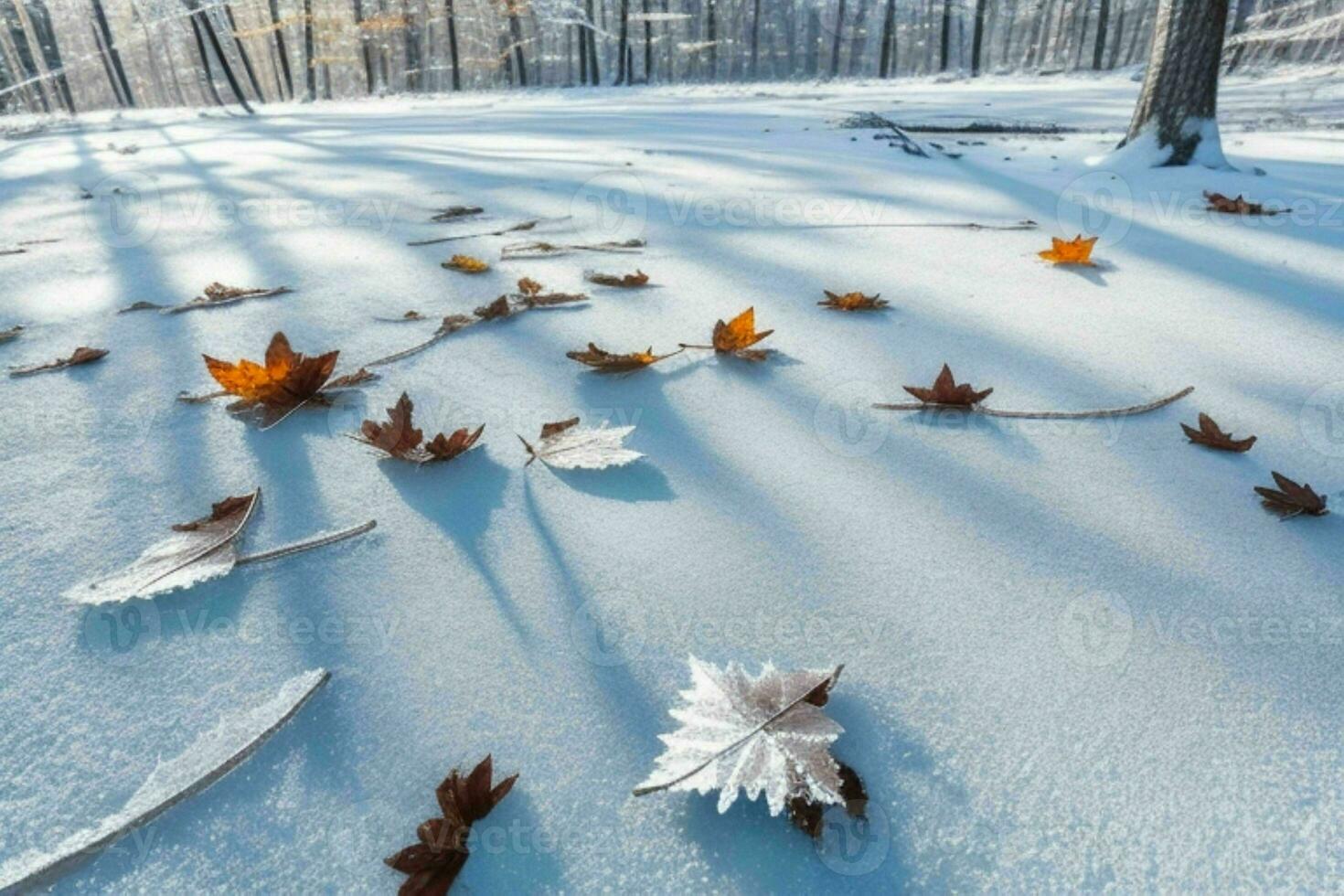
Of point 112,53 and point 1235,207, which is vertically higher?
point 112,53

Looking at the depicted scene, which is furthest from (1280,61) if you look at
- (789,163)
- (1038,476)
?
(1038,476)

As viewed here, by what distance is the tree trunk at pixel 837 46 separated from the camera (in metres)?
27.6

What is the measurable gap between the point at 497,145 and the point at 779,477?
14.0ft

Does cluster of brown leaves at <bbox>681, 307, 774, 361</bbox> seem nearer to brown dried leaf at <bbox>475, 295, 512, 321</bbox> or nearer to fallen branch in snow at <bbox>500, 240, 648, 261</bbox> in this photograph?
brown dried leaf at <bbox>475, 295, 512, 321</bbox>

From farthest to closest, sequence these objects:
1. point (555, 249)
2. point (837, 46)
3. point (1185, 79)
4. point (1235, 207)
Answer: point (837, 46), point (1185, 79), point (1235, 207), point (555, 249)

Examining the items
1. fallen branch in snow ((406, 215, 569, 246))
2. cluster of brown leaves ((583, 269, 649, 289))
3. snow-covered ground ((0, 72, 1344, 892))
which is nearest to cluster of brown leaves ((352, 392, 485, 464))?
snow-covered ground ((0, 72, 1344, 892))

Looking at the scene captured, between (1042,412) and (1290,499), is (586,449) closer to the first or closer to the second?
(1042,412)

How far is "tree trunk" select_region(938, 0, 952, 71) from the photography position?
24266mm

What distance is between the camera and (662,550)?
2.71 ft

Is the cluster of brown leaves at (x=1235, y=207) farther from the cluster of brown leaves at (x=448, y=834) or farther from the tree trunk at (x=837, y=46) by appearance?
the tree trunk at (x=837, y=46)

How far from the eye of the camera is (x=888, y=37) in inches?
1017

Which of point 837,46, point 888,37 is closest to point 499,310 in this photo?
point 888,37

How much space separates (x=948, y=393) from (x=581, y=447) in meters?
0.59

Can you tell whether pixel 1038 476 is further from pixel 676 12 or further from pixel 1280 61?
pixel 676 12
